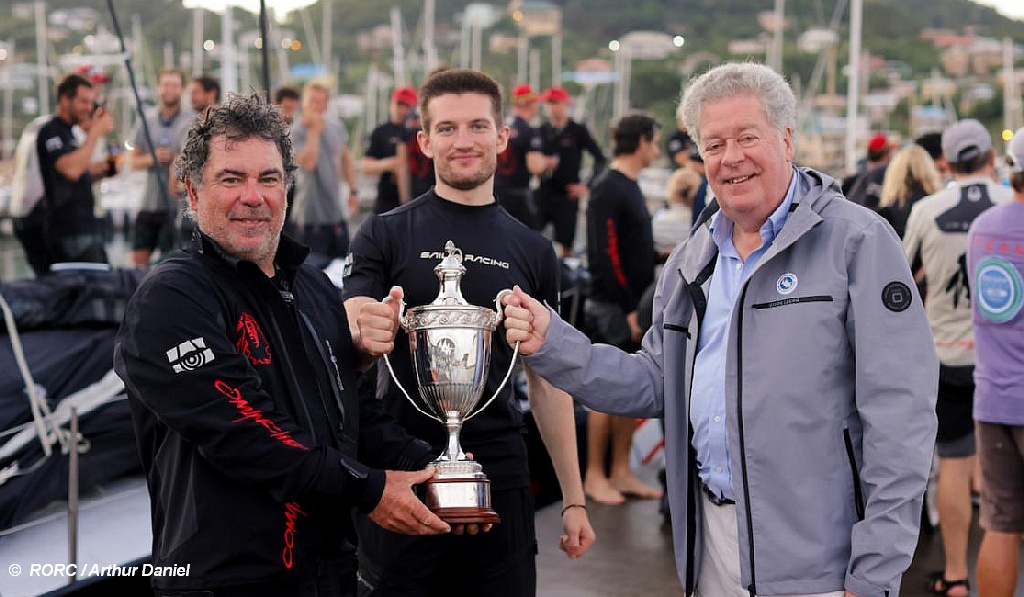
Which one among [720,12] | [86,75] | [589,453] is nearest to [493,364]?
[589,453]

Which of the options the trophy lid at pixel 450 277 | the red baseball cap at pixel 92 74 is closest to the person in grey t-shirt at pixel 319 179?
the red baseball cap at pixel 92 74

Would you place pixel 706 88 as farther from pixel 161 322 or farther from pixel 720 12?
pixel 720 12

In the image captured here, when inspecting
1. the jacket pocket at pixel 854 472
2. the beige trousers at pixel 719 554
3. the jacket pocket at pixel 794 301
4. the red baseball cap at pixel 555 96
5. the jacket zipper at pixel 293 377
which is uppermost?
the red baseball cap at pixel 555 96

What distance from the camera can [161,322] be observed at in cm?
243

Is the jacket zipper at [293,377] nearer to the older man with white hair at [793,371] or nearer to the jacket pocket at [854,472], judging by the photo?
the older man with white hair at [793,371]

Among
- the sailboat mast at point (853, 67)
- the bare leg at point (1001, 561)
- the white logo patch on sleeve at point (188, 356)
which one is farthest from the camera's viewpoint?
the sailboat mast at point (853, 67)

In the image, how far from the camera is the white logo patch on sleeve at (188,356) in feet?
7.89

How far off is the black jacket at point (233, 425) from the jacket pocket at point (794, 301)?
36.2 inches

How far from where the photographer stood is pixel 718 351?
2816mm

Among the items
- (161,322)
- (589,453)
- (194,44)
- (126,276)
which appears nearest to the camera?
(161,322)

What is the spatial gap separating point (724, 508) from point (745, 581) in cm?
19

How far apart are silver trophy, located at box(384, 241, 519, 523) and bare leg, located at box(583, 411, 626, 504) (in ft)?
14.5

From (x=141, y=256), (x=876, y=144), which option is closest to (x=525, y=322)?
(x=876, y=144)

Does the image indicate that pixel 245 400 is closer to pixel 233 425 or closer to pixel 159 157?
pixel 233 425
